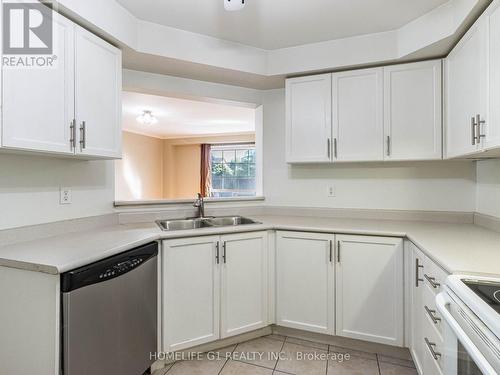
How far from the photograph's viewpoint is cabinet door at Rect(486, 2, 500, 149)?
1.42 metres

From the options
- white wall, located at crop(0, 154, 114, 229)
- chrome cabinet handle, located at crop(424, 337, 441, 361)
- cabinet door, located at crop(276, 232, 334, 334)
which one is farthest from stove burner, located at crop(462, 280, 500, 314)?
white wall, located at crop(0, 154, 114, 229)

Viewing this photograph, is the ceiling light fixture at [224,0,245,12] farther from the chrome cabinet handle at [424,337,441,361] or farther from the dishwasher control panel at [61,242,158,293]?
the chrome cabinet handle at [424,337,441,361]

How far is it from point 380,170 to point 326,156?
21.1 inches

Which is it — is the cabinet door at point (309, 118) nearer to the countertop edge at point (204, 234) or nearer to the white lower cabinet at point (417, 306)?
the countertop edge at point (204, 234)

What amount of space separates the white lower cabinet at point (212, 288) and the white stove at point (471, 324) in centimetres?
133

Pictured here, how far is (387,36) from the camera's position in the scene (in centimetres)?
225

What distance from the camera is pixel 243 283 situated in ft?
7.26

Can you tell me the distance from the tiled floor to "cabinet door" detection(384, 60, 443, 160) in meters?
1.46

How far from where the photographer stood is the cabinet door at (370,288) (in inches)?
78.2

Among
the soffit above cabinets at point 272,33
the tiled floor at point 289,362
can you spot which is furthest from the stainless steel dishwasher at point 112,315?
the soffit above cabinets at point 272,33

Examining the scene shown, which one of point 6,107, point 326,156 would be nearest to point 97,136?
point 6,107

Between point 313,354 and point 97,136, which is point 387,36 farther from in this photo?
point 313,354

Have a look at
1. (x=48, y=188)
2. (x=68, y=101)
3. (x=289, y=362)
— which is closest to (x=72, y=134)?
(x=68, y=101)

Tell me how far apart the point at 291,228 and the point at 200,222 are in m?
0.80
